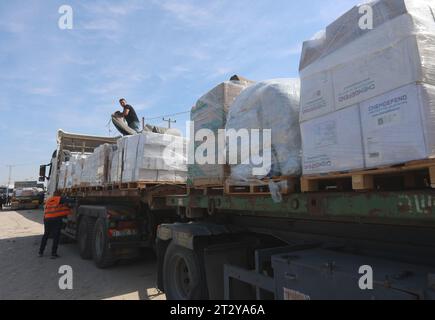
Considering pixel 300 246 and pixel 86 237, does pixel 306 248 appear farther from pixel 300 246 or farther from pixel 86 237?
pixel 86 237

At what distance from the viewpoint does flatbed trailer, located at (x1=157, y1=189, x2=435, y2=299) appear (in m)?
1.97

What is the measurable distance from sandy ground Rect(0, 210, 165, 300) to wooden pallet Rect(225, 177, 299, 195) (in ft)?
8.29

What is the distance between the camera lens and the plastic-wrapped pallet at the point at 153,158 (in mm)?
5864

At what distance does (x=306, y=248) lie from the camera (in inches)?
115

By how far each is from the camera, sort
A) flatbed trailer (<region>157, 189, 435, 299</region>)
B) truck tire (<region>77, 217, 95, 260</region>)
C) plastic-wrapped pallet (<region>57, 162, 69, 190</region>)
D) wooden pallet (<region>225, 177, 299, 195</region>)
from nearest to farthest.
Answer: flatbed trailer (<region>157, 189, 435, 299</region>) < wooden pallet (<region>225, 177, 299, 195</region>) < truck tire (<region>77, 217, 95, 260</region>) < plastic-wrapped pallet (<region>57, 162, 69, 190</region>)

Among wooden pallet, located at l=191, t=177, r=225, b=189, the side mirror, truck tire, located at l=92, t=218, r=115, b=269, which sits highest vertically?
the side mirror

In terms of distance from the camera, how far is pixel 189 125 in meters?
4.10

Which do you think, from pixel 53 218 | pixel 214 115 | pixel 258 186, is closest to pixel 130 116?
pixel 53 218

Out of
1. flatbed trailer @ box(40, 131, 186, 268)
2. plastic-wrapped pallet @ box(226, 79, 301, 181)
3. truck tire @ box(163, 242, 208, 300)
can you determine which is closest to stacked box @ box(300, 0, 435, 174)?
plastic-wrapped pallet @ box(226, 79, 301, 181)

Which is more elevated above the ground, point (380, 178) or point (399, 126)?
point (399, 126)

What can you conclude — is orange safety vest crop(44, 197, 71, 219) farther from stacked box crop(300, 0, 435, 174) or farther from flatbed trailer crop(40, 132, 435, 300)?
stacked box crop(300, 0, 435, 174)

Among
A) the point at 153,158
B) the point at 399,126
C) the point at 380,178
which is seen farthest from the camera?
the point at 153,158

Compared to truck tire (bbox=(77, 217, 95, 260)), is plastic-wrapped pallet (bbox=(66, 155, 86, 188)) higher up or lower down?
higher up

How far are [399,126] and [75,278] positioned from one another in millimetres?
6028
